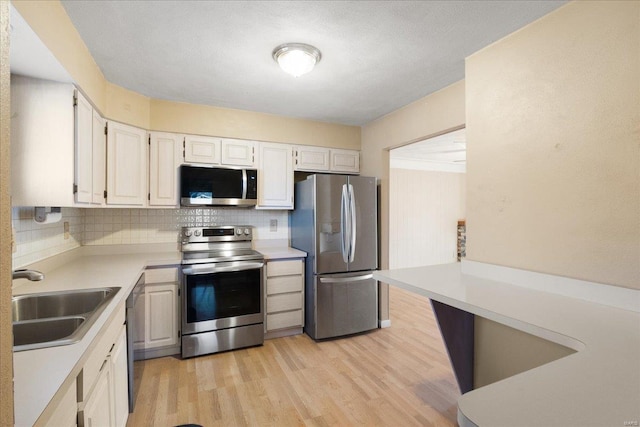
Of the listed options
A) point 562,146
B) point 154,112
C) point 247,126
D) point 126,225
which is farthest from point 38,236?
point 562,146

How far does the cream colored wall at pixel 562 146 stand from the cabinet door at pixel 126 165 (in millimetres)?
2763

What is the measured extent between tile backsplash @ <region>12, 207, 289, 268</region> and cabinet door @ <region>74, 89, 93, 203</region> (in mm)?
306

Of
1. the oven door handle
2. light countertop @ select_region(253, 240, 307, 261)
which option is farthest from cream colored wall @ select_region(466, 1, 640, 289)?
the oven door handle

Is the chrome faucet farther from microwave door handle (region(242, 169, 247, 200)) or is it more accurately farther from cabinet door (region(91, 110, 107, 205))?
microwave door handle (region(242, 169, 247, 200))

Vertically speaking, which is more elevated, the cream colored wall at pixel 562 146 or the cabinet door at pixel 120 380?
the cream colored wall at pixel 562 146

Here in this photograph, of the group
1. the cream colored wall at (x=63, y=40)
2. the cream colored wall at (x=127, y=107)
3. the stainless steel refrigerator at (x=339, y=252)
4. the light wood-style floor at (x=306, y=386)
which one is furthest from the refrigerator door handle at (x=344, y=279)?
the cream colored wall at (x=63, y=40)

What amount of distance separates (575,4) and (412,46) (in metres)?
0.81

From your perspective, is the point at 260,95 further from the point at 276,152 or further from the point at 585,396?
the point at 585,396

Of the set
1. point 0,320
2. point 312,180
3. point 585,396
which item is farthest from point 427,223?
point 0,320

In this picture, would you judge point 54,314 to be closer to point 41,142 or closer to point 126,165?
point 41,142

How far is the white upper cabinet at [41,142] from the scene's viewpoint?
1612mm

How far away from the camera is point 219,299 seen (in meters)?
2.87

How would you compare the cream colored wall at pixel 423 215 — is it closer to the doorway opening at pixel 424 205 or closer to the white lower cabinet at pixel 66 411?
the doorway opening at pixel 424 205

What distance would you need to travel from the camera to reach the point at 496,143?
6.04 feet
